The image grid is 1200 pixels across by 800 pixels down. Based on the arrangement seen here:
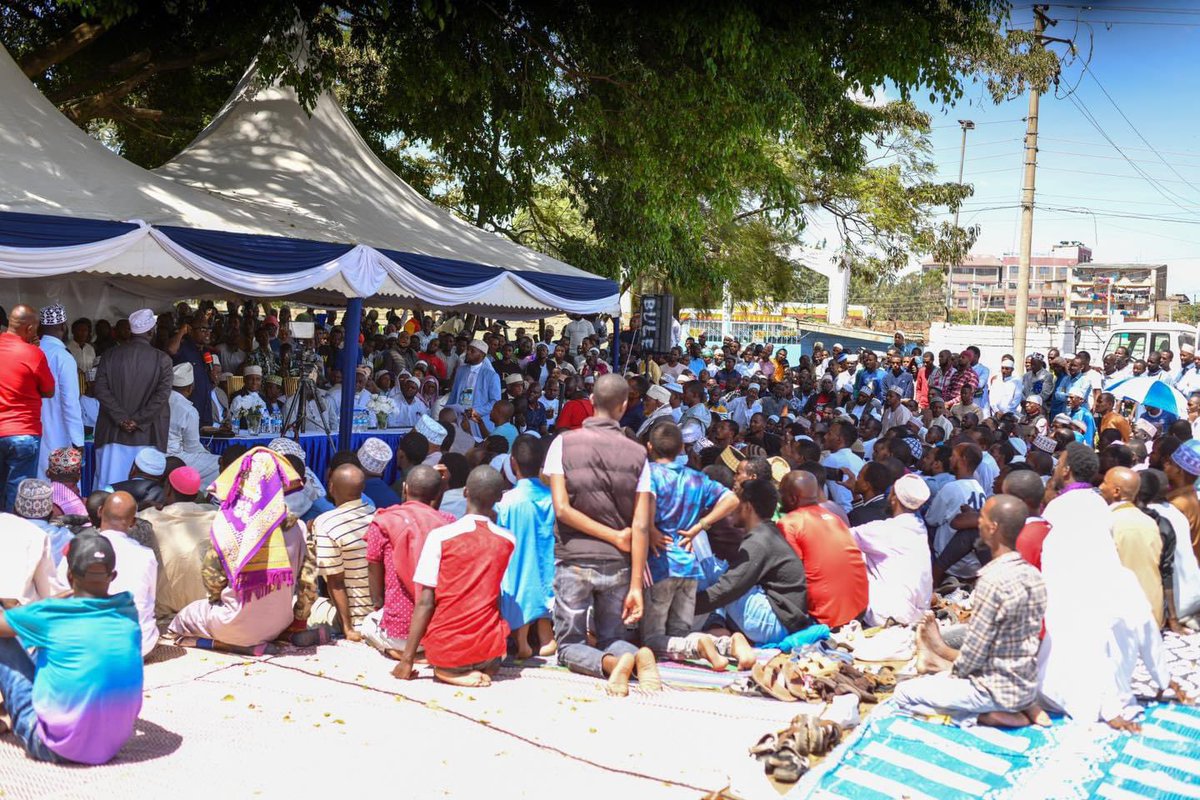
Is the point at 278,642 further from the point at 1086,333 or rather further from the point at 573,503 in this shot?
the point at 1086,333

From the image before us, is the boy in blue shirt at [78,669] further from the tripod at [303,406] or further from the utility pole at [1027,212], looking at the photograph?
the utility pole at [1027,212]

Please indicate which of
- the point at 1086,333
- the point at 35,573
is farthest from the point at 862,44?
the point at 1086,333

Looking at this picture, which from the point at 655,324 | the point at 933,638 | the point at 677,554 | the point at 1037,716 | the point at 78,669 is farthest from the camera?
the point at 655,324

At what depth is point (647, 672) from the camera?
543 cm

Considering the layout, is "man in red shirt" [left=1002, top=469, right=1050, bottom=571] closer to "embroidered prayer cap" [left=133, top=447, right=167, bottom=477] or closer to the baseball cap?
the baseball cap

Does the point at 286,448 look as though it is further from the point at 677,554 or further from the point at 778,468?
the point at 778,468

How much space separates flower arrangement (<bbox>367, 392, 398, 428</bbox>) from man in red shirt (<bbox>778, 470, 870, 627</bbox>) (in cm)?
514

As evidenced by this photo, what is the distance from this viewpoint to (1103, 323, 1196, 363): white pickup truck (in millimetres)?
20969

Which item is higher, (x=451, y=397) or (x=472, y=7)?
(x=472, y=7)

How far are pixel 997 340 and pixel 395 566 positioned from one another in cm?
3007

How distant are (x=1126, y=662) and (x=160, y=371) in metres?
6.45

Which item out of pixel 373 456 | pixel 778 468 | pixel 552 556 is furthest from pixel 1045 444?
pixel 373 456

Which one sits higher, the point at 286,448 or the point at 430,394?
the point at 430,394

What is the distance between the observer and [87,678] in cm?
413
